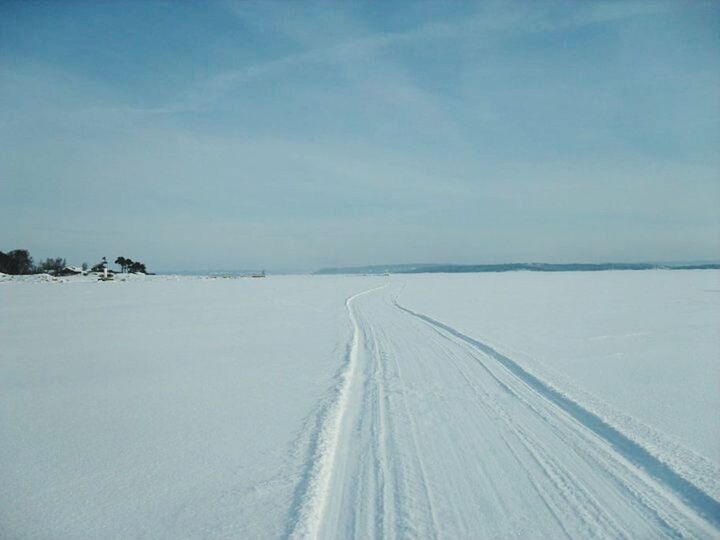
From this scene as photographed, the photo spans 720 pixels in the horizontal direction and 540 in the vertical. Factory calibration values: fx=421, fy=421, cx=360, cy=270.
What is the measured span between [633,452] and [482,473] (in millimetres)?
1352

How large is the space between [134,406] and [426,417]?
3179 mm

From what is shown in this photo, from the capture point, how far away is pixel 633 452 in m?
3.41

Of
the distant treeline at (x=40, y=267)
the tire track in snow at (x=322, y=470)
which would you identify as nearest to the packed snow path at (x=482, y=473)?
the tire track in snow at (x=322, y=470)

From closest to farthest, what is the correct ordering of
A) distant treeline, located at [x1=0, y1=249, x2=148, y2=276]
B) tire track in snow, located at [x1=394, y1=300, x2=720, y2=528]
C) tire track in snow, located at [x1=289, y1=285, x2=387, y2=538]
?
tire track in snow, located at [x1=289, y1=285, x2=387, y2=538], tire track in snow, located at [x1=394, y1=300, x2=720, y2=528], distant treeline, located at [x1=0, y1=249, x2=148, y2=276]

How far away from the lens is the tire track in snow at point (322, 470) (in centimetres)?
250

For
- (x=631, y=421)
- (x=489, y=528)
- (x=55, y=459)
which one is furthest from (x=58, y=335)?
(x=631, y=421)

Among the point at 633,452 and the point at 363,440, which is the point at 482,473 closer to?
the point at 363,440

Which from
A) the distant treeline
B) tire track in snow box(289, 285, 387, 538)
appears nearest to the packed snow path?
tire track in snow box(289, 285, 387, 538)

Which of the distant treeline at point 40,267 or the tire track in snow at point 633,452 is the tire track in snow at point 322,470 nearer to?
the tire track in snow at point 633,452

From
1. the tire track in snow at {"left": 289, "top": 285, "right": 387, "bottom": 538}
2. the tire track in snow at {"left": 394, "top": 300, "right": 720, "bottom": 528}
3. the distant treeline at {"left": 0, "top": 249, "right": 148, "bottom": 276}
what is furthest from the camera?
the distant treeline at {"left": 0, "top": 249, "right": 148, "bottom": 276}

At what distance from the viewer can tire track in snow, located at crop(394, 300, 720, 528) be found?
2.72m

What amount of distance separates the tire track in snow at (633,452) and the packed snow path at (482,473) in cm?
1

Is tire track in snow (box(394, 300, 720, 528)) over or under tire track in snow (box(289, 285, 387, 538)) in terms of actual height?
under

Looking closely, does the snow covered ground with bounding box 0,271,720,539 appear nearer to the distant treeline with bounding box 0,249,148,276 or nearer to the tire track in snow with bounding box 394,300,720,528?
the tire track in snow with bounding box 394,300,720,528
